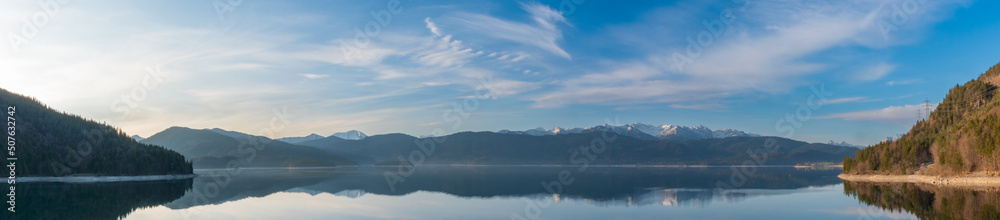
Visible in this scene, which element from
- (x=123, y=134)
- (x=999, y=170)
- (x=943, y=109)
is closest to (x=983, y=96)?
(x=943, y=109)

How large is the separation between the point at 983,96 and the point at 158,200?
20972 cm

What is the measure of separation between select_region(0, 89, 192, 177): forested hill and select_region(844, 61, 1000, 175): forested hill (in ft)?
630

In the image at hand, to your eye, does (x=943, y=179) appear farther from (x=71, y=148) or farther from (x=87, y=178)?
(x=71, y=148)

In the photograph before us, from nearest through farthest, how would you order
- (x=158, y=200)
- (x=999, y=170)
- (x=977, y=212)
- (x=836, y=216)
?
(x=977, y=212) → (x=836, y=216) → (x=158, y=200) → (x=999, y=170)

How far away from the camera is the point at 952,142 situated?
392 ft

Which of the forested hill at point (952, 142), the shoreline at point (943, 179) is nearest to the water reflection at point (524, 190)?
the shoreline at point (943, 179)

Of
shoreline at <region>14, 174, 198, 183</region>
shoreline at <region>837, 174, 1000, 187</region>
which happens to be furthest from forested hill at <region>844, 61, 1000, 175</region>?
shoreline at <region>14, 174, 198, 183</region>

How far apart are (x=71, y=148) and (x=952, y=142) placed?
210685mm

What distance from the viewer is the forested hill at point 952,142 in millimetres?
108394

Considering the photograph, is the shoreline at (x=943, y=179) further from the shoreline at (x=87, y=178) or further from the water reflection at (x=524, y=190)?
the shoreline at (x=87, y=178)

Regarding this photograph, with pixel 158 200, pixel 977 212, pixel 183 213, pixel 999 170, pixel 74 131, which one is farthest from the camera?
pixel 74 131

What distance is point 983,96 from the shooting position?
16825 cm

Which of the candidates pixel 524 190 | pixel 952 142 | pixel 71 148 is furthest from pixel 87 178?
pixel 952 142

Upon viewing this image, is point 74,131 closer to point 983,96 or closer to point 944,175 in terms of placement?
point 944,175
